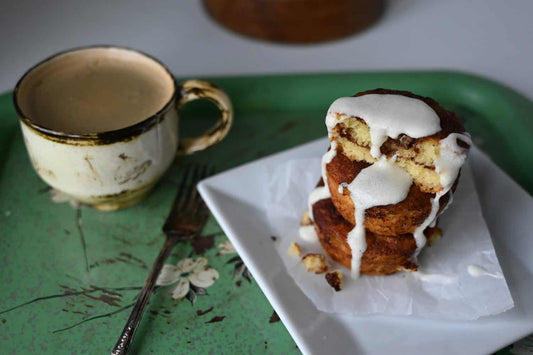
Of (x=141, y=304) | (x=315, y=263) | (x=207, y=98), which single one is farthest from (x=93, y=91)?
(x=315, y=263)

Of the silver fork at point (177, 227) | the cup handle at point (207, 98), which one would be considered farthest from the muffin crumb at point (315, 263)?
the cup handle at point (207, 98)

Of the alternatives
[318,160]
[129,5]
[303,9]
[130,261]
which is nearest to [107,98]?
[130,261]

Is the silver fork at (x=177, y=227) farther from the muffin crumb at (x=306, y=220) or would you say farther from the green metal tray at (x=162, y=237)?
the muffin crumb at (x=306, y=220)

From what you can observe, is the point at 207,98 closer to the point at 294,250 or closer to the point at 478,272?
the point at 294,250

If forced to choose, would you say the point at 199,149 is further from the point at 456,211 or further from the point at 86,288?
the point at 456,211

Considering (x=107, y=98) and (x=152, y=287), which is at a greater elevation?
(x=107, y=98)

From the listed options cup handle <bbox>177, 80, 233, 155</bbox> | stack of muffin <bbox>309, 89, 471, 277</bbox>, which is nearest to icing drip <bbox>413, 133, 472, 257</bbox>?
stack of muffin <bbox>309, 89, 471, 277</bbox>
